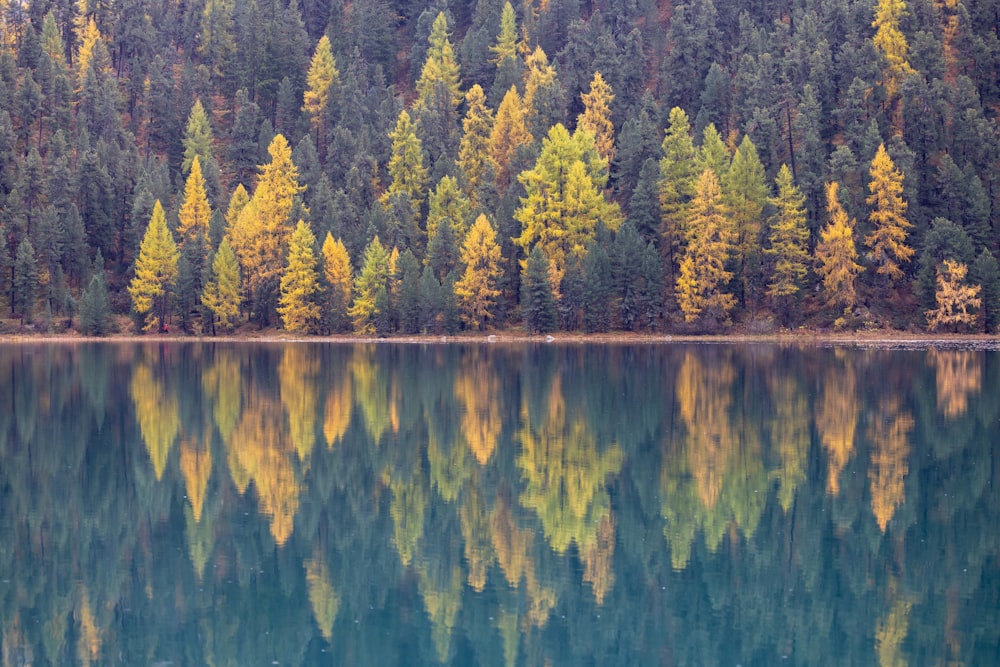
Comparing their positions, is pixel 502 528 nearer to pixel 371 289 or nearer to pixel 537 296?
pixel 537 296

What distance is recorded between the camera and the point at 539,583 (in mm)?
21812

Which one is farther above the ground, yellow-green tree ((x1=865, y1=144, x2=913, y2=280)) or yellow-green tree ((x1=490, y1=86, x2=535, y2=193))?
yellow-green tree ((x1=490, y1=86, x2=535, y2=193))

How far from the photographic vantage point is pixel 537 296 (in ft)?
320

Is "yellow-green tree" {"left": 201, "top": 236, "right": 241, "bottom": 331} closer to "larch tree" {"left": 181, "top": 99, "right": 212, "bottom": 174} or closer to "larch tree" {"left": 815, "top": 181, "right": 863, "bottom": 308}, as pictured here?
"larch tree" {"left": 181, "top": 99, "right": 212, "bottom": 174}

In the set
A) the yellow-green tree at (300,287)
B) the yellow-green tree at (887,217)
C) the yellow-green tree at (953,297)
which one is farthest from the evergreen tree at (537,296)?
the yellow-green tree at (953,297)

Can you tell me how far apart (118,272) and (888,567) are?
360 ft

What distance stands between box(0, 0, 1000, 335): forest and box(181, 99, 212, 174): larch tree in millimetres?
384

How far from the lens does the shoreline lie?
88938 mm

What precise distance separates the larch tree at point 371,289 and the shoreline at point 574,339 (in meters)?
1.56

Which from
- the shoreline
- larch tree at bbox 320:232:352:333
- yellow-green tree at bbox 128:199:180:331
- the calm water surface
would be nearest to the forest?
larch tree at bbox 320:232:352:333

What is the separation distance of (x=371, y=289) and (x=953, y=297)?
48.4m

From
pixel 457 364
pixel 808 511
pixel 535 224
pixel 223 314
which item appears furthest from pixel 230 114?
pixel 808 511

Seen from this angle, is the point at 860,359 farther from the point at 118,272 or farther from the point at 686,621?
the point at 118,272

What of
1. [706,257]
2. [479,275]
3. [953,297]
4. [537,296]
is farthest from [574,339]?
[953,297]
